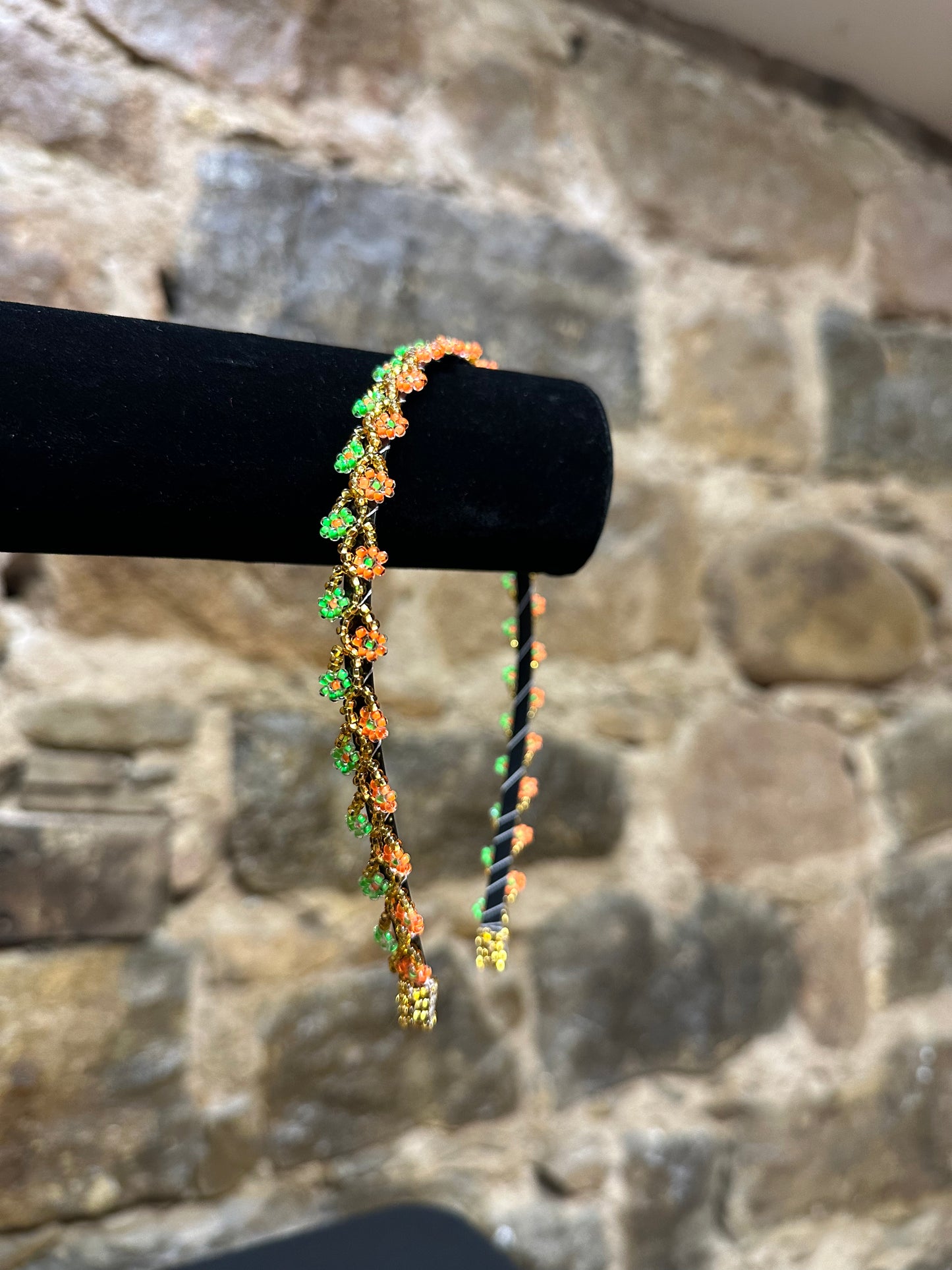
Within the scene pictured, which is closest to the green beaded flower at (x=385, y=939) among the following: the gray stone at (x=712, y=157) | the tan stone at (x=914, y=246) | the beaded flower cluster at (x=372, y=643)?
the beaded flower cluster at (x=372, y=643)

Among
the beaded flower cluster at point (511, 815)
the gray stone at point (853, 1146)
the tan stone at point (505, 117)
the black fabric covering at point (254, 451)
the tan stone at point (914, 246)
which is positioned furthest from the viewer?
the tan stone at point (914, 246)

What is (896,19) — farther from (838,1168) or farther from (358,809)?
(838,1168)

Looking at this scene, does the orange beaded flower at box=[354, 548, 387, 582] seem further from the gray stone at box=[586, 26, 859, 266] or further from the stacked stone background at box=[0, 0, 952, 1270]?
the gray stone at box=[586, 26, 859, 266]

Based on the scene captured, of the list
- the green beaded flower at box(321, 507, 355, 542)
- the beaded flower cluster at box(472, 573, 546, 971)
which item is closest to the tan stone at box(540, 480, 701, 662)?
the beaded flower cluster at box(472, 573, 546, 971)

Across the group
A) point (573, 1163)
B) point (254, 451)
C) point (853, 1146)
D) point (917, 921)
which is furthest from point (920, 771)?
point (254, 451)

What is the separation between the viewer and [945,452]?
0.96 meters

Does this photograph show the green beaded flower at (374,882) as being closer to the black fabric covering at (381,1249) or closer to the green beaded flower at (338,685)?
the green beaded flower at (338,685)

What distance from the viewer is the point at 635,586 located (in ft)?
2.63

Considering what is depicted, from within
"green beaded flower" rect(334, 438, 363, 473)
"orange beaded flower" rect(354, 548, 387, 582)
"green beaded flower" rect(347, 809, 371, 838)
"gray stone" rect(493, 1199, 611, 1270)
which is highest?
"green beaded flower" rect(334, 438, 363, 473)

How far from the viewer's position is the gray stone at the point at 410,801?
25.7 inches

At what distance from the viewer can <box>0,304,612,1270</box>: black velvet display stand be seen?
31 cm

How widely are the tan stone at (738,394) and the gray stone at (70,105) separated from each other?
0.44m

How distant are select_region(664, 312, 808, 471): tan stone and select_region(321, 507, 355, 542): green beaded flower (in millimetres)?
533

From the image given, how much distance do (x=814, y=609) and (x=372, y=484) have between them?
0.63 meters
